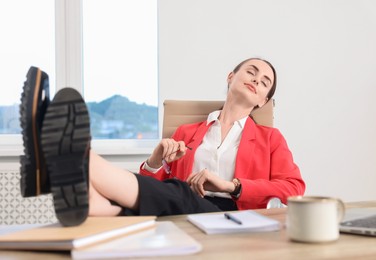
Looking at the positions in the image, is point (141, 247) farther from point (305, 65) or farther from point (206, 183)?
point (305, 65)

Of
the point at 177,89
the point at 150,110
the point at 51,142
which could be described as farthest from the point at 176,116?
the point at 51,142

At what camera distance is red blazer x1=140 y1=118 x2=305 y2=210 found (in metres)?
1.52

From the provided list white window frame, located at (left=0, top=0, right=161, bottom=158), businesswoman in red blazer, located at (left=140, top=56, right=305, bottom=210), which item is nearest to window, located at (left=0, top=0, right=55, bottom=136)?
white window frame, located at (left=0, top=0, right=161, bottom=158)

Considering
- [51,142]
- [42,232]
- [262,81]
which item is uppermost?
[262,81]

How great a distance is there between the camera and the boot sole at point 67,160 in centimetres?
76

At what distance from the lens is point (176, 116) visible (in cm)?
200

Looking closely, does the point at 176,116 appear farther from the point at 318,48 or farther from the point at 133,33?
the point at 318,48

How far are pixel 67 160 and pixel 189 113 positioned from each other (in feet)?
4.16

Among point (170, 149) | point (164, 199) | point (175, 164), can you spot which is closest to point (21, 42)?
point (175, 164)

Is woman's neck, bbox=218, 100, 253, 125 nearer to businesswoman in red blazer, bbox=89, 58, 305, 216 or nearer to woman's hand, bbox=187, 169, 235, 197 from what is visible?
businesswoman in red blazer, bbox=89, 58, 305, 216

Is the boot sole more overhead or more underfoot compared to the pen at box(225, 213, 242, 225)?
more overhead

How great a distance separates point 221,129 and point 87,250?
1239 millimetres

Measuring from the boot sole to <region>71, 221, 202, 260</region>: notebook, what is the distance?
0.32 ft

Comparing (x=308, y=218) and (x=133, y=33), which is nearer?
(x=308, y=218)
